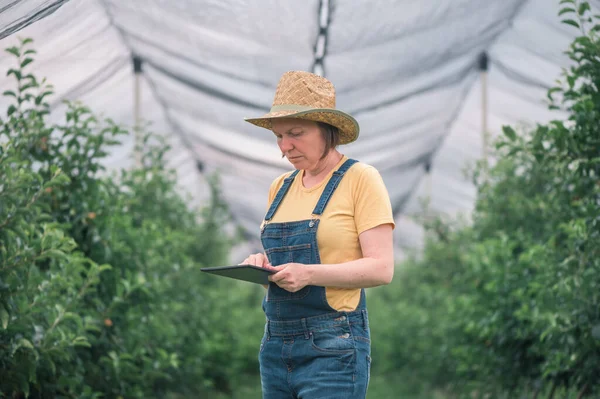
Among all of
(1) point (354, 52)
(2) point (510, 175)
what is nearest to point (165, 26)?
(1) point (354, 52)

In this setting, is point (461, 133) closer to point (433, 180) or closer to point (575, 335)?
point (433, 180)

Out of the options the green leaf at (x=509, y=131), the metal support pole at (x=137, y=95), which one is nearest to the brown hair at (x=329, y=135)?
the green leaf at (x=509, y=131)

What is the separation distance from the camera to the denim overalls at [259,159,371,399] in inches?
91.6

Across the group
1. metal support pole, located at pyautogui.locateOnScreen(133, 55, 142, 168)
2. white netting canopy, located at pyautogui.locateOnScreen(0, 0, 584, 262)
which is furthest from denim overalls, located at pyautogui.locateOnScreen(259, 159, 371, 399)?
metal support pole, located at pyautogui.locateOnScreen(133, 55, 142, 168)

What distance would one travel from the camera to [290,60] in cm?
650

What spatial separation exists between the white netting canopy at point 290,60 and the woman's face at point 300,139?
150 cm

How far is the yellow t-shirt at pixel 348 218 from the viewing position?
239 centimetres

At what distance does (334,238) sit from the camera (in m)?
2.40

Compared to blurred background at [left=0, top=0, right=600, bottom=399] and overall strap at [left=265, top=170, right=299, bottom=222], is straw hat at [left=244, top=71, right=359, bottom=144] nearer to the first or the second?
overall strap at [left=265, top=170, right=299, bottom=222]

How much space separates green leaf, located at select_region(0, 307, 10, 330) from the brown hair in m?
1.40

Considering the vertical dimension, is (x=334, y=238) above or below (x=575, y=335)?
above

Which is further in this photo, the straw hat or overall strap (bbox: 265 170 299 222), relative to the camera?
overall strap (bbox: 265 170 299 222)

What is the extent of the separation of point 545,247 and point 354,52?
8.47ft

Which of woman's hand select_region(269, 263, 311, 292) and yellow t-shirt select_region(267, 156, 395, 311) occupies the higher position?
yellow t-shirt select_region(267, 156, 395, 311)
